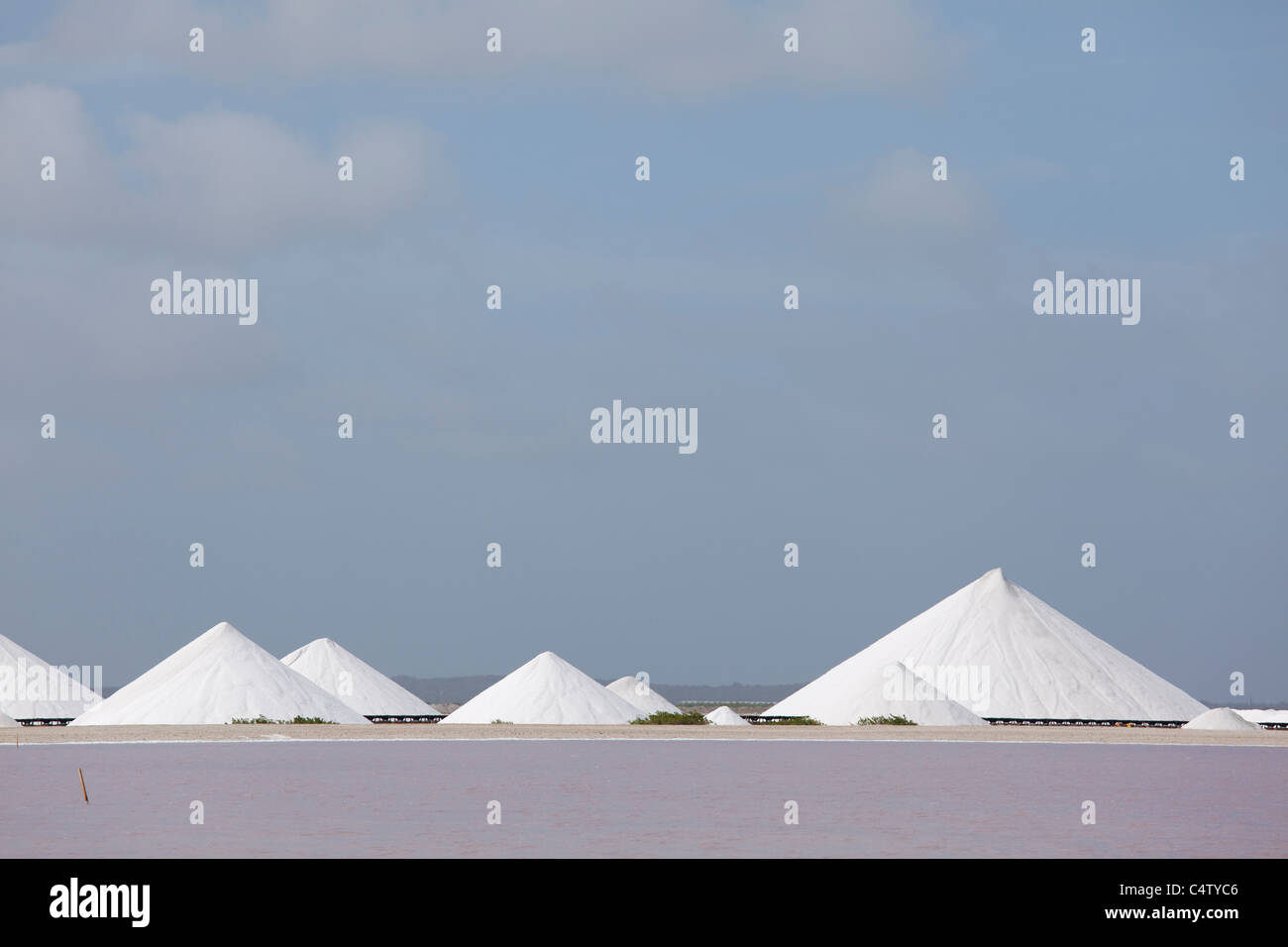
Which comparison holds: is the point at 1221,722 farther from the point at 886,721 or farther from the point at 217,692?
the point at 217,692

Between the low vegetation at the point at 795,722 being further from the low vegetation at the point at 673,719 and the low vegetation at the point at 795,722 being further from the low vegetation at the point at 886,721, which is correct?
the low vegetation at the point at 673,719

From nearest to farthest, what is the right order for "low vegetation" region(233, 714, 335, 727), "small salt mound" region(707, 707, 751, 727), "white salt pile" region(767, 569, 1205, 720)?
"low vegetation" region(233, 714, 335, 727)
"small salt mound" region(707, 707, 751, 727)
"white salt pile" region(767, 569, 1205, 720)

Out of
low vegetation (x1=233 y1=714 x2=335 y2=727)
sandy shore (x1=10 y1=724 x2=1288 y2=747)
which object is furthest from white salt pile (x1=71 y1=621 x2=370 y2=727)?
sandy shore (x1=10 y1=724 x2=1288 y2=747)

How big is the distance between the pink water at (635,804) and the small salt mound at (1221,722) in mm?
28184

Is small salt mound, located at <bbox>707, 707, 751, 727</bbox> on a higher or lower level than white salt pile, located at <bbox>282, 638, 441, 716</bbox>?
lower

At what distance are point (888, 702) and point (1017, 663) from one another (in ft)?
56.6

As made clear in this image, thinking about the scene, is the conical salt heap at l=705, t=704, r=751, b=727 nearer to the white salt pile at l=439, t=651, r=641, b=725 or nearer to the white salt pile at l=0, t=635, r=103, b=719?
the white salt pile at l=439, t=651, r=641, b=725

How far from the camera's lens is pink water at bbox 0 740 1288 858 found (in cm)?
1984

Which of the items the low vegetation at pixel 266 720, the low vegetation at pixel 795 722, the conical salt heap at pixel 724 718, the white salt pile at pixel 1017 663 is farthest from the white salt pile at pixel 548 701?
the white salt pile at pixel 1017 663

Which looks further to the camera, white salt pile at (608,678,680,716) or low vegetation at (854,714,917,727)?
white salt pile at (608,678,680,716)

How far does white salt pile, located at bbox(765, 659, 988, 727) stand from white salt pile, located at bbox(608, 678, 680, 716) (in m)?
8.70

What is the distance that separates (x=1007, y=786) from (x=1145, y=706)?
193 feet
